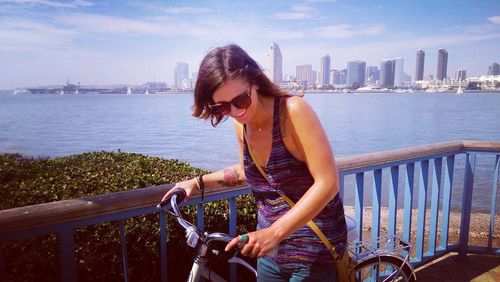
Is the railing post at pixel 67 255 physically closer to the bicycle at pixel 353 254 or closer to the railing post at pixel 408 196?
the bicycle at pixel 353 254

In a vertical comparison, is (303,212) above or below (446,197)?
above

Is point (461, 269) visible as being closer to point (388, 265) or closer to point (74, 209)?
point (388, 265)

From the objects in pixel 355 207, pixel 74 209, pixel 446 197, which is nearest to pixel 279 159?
pixel 74 209

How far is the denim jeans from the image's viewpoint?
1823 millimetres

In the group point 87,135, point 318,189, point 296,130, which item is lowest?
point 87,135

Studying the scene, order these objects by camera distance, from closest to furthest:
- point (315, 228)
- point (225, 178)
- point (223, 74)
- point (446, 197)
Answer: point (223, 74), point (315, 228), point (225, 178), point (446, 197)

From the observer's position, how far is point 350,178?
1867 cm

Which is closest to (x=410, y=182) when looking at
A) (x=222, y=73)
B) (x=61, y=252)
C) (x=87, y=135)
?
(x=222, y=73)

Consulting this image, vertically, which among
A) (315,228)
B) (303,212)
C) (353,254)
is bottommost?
(353,254)

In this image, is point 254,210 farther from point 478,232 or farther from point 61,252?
point 478,232

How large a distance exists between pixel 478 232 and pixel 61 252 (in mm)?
7832

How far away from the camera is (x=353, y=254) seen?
8.00ft

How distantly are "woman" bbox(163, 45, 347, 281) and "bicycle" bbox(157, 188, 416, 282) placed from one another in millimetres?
244

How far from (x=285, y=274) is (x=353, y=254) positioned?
2.31 feet
